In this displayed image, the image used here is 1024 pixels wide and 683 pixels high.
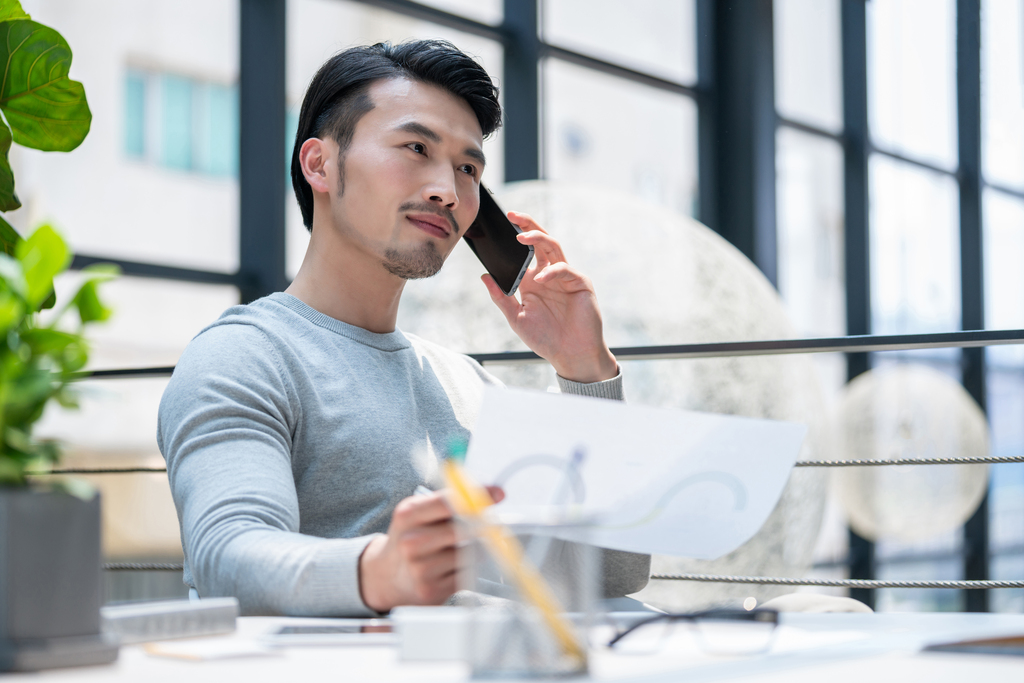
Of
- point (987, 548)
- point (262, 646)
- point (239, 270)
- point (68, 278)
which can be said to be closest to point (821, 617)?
point (262, 646)

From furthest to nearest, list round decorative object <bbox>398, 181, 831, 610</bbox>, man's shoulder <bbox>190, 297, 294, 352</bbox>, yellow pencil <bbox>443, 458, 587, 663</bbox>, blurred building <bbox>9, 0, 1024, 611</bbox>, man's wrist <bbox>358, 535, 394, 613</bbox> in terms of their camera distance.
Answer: blurred building <bbox>9, 0, 1024, 611</bbox>
round decorative object <bbox>398, 181, 831, 610</bbox>
man's shoulder <bbox>190, 297, 294, 352</bbox>
man's wrist <bbox>358, 535, 394, 613</bbox>
yellow pencil <bbox>443, 458, 587, 663</bbox>

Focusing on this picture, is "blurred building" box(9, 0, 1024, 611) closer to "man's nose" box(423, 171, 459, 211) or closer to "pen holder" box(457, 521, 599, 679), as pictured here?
"man's nose" box(423, 171, 459, 211)

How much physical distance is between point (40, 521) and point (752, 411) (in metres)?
2.95

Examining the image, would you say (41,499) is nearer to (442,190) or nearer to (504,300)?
(442,190)

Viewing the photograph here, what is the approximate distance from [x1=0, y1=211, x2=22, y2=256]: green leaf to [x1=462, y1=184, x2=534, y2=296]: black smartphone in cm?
51

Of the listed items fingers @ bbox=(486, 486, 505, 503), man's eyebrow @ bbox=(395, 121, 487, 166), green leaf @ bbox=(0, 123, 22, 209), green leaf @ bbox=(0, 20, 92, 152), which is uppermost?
green leaf @ bbox=(0, 20, 92, 152)

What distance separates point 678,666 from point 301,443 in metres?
0.55

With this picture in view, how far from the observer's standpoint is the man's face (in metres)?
1.15

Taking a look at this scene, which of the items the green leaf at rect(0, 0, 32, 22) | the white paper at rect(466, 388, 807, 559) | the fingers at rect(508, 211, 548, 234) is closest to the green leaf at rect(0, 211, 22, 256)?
the green leaf at rect(0, 0, 32, 22)

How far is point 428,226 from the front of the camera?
1164 mm

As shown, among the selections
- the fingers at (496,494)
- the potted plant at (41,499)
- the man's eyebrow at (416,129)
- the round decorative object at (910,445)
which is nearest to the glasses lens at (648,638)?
the fingers at (496,494)

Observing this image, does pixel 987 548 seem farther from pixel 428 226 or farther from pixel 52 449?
pixel 52 449

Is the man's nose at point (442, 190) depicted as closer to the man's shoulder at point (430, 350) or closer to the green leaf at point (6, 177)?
the man's shoulder at point (430, 350)

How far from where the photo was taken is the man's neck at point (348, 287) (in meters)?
1.18
